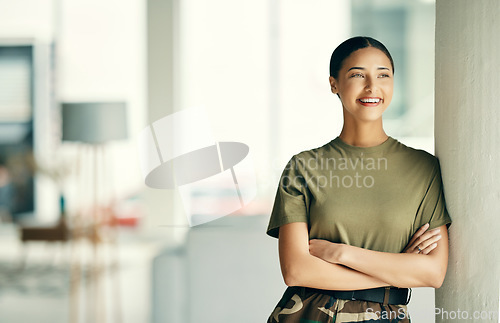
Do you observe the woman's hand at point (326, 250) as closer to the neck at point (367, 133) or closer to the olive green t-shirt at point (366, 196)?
the olive green t-shirt at point (366, 196)

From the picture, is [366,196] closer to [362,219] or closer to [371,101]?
[362,219]

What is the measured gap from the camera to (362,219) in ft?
4.67

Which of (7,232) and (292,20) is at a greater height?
(292,20)

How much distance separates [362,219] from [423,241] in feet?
0.49

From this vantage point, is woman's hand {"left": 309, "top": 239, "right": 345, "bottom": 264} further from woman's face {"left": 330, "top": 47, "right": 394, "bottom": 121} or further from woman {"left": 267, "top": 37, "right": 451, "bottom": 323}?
woman's face {"left": 330, "top": 47, "right": 394, "bottom": 121}

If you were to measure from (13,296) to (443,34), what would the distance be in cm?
310

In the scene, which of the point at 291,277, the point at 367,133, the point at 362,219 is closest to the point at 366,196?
the point at 362,219

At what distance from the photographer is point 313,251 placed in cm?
145

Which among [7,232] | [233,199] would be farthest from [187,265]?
[7,232]

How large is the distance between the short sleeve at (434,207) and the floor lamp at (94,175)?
2.38 meters

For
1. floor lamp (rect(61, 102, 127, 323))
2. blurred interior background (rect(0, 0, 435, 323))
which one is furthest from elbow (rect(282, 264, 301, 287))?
floor lamp (rect(61, 102, 127, 323))

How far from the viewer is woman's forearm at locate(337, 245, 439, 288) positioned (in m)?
1.39

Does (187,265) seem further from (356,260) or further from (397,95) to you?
(397,95)

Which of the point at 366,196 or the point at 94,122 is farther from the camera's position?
the point at 94,122
